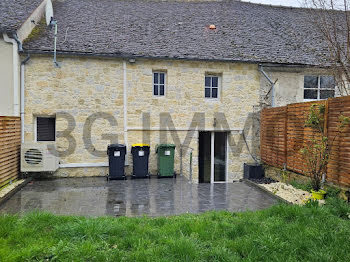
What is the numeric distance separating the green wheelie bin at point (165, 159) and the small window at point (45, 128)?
4041mm

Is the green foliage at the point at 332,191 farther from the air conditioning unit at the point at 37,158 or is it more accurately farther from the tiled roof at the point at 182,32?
the air conditioning unit at the point at 37,158

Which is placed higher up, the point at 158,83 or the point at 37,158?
the point at 158,83

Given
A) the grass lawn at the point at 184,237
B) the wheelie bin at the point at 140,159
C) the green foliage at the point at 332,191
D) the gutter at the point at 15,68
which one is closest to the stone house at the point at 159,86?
the gutter at the point at 15,68

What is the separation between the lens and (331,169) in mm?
7230

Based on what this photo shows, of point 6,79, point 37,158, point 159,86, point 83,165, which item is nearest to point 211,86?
point 159,86

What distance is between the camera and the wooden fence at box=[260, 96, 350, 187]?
6812 millimetres

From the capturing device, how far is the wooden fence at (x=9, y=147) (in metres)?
8.00

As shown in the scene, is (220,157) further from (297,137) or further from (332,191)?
(332,191)

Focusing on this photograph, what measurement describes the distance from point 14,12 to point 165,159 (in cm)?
776

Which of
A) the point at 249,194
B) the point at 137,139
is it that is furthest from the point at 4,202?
the point at 249,194

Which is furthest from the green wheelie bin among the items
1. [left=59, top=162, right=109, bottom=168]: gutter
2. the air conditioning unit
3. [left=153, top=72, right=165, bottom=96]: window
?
the air conditioning unit

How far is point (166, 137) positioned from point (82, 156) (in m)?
3.19

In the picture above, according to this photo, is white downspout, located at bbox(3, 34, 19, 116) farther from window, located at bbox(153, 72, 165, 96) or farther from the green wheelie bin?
the green wheelie bin

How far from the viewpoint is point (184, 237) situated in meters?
4.38
